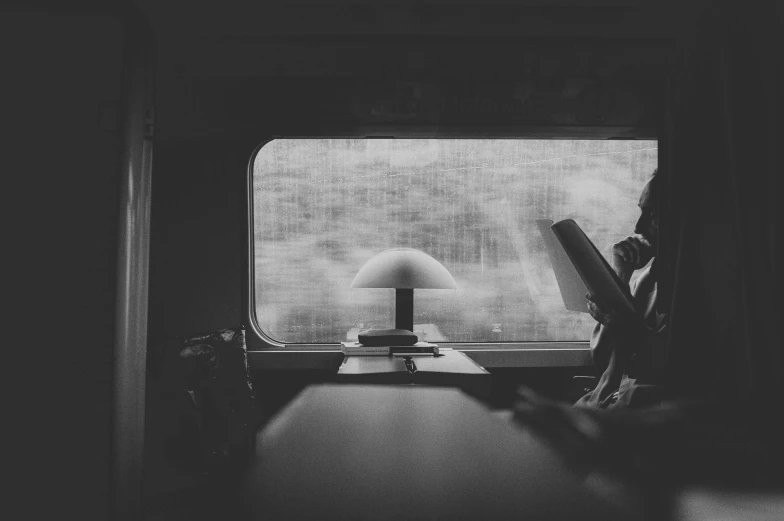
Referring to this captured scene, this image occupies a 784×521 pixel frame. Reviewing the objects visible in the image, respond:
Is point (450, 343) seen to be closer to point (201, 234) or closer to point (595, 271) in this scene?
point (595, 271)

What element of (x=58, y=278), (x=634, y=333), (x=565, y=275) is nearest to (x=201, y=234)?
(x=565, y=275)

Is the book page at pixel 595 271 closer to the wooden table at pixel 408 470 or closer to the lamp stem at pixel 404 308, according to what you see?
the wooden table at pixel 408 470

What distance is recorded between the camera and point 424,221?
2822mm

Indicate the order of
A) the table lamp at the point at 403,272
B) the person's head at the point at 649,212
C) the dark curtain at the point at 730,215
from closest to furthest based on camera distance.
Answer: the dark curtain at the point at 730,215, the person's head at the point at 649,212, the table lamp at the point at 403,272

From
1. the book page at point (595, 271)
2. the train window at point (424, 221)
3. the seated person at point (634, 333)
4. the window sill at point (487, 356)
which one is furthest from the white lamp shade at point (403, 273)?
the book page at point (595, 271)

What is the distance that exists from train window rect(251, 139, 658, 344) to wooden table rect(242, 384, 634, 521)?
1585mm

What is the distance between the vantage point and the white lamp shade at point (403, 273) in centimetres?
252

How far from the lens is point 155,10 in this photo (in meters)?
2.59

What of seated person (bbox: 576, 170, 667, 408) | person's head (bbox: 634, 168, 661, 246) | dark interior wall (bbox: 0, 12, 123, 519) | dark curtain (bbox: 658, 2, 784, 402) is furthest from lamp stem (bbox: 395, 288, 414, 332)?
dark interior wall (bbox: 0, 12, 123, 519)

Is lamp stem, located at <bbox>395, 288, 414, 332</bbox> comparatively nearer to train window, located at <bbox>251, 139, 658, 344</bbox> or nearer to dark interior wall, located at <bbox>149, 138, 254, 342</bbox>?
train window, located at <bbox>251, 139, 658, 344</bbox>

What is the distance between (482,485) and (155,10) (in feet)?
8.56

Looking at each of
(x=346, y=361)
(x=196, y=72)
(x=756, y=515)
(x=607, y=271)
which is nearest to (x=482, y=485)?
(x=756, y=515)

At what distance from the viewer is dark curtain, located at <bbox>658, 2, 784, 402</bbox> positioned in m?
0.99

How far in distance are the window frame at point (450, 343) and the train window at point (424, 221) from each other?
0.12ft
